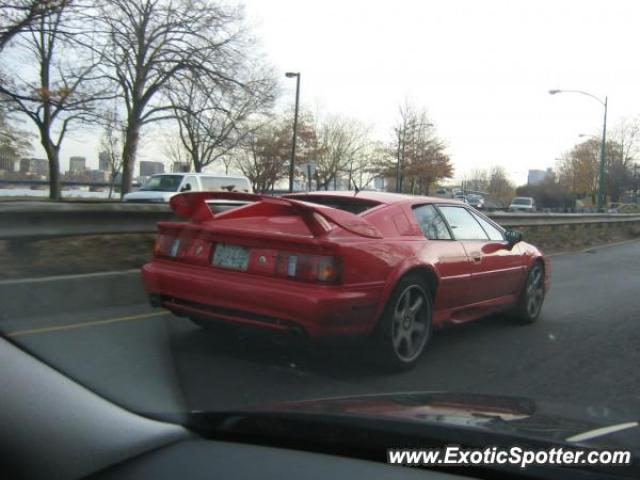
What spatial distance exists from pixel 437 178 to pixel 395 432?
4790 cm

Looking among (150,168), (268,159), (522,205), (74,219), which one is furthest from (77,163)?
(74,219)

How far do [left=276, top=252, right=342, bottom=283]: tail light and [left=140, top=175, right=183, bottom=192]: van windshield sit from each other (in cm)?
1695

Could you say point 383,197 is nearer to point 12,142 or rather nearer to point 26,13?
A: point 26,13

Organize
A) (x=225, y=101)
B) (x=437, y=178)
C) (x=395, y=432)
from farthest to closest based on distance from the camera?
(x=437, y=178) < (x=225, y=101) < (x=395, y=432)

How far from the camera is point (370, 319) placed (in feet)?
15.1

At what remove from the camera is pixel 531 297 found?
7.18 m

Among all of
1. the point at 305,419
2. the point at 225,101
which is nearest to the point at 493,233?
the point at 305,419

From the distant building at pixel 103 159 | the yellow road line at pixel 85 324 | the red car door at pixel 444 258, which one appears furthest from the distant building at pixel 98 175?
the red car door at pixel 444 258

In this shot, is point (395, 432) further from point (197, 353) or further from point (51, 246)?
point (51, 246)

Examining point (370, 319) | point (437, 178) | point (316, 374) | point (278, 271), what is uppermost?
point (437, 178)

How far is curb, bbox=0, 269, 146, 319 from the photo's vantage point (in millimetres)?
6020

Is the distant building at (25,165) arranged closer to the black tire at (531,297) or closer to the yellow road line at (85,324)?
the yellow road line at (85,324)

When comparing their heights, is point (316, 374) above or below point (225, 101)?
below

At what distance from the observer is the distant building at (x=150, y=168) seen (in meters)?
51.8
